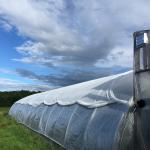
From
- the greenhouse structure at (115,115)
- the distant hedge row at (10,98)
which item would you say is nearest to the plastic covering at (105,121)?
the greenhouse structure at (115,115)

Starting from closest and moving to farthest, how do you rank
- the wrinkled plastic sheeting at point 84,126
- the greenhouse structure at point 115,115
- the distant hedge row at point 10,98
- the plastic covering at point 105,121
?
the greenhouse structure at point 115,115, the plastic covering at point 105,121, the wrinkled plastic sheeting at point 84,126, the distant hedge row at point 10,98

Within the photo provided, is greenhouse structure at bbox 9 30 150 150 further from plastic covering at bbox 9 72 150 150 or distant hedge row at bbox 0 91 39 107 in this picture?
distant hedge row at bbox 0 91 39 107

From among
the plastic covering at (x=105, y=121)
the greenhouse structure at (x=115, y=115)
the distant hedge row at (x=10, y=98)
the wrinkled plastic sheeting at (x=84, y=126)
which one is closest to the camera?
the greenhouse structure at (x=115, y=115)

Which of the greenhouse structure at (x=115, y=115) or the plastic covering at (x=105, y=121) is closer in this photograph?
the greenhouse structure at (x=115, y=115)

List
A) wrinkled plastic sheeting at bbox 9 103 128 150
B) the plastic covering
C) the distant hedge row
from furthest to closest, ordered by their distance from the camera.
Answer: the distant hedge row < wrinkled plastic sheeting at bbox 9 103 128 150 < the plastic covering

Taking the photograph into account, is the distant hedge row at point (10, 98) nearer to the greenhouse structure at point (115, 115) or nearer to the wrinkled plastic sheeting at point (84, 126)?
the wrinkled plastic sheeting at point (84, 126)

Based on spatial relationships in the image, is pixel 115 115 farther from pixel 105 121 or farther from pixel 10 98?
pixel 10 98

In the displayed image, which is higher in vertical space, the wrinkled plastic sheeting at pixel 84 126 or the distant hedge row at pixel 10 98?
the distant hedge row at pixel 10 98

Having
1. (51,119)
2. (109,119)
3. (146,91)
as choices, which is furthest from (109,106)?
(51,119)

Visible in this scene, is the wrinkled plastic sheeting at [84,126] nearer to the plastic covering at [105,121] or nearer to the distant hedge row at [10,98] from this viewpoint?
the plastic covering at [105,121]

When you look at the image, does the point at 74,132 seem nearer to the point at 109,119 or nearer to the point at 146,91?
the point at 109,119

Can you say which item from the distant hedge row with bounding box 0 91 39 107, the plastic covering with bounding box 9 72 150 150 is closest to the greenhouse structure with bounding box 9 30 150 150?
the plastic covering with bounding box 9 72 150 150

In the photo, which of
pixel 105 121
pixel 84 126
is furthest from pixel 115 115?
pixel 84 126

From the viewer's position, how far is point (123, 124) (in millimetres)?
7820
